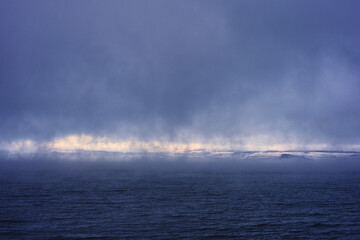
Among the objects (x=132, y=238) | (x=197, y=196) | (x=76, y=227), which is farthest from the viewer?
(x=197, y=196)

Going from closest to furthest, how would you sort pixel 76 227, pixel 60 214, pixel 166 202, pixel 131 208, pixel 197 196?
pixel 76 227
pixel 60 214
pixel 131 208
pixel 166 202
pixel 197 196

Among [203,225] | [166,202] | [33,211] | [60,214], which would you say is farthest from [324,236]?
[33,211]

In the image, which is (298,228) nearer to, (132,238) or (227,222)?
(227,222)

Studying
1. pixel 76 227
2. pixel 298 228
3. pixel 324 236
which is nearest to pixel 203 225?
pixel 298 228

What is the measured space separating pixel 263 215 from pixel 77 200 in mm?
47696

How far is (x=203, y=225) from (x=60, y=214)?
30045mm

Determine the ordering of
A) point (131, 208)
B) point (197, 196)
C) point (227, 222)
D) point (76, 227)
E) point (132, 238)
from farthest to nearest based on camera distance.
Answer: point (197, 196)
point (131, 208)
point (227, 222)
point (76, 227)
point (132, 238)

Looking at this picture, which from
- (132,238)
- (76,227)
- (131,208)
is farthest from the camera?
(131,208)

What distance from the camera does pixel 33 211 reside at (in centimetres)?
5100

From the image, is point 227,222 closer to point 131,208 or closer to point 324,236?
point 324,236

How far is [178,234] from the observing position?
38.3 meters

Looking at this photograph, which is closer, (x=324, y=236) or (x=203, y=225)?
(x=324, y=236)

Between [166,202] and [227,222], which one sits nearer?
[227,222]

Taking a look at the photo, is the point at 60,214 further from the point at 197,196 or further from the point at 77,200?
the point at 197,196
